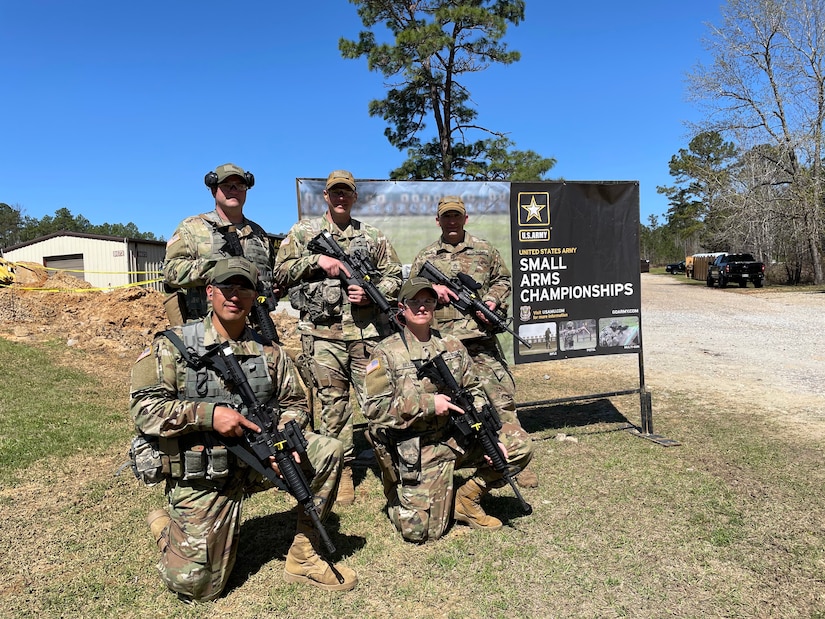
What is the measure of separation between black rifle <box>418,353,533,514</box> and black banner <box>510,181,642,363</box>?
6.85ft

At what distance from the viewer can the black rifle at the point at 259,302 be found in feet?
12.6

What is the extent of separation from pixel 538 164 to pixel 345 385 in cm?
1396

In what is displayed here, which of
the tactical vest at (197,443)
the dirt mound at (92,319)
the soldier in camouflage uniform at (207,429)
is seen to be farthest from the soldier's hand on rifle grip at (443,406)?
the dirt mound at (92,319)

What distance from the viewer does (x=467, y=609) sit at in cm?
291

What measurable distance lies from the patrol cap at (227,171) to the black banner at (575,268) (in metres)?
2.78

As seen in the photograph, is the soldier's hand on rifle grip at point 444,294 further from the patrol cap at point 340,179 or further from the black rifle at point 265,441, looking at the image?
the black rifle at point 265,441

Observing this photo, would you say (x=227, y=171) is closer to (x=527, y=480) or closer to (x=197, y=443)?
(x=197, y=443)

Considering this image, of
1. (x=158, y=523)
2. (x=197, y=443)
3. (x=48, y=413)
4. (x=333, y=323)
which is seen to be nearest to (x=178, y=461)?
(x=197, y=443)

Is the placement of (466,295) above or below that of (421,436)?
above

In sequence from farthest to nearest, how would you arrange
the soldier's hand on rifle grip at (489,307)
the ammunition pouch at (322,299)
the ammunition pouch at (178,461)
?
the soldier's hand on rifle grip at (489,307), the ammunition pouch at (322,299), the ammunition pouch at (178,461)

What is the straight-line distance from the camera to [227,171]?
3.90 m

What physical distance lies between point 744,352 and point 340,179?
9327 millimetres

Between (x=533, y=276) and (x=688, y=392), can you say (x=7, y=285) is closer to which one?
(x=533, y=276)

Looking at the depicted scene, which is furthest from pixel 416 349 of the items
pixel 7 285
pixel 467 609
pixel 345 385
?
pixel 7 285
